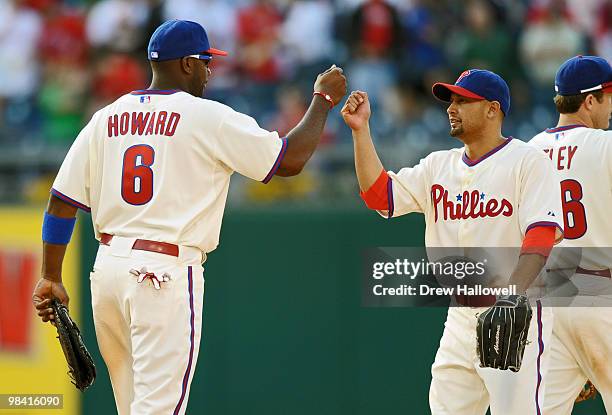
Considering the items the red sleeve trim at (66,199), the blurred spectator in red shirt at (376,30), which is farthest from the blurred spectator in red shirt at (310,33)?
the red sleeve trim at (66,199)

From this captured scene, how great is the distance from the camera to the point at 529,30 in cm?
1011

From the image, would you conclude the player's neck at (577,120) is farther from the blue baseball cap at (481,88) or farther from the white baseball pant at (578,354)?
the white baseball pant at (578,354)

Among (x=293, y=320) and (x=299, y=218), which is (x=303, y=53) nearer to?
(x=299, y=218)

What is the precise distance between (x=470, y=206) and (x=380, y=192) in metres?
0.48

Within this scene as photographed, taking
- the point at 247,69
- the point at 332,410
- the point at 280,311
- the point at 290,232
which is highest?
the point at 247,69

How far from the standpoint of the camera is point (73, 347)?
16.8 ft

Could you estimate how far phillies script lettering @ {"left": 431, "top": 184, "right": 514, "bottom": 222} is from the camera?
5.03m

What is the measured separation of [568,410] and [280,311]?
9.55 ft

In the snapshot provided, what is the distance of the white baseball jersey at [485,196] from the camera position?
4.92 m

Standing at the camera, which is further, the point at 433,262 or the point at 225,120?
the point at 433,262

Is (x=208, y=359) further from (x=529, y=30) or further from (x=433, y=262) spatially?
(x=529, y=30)

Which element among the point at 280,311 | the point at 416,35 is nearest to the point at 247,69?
the point at 416,35

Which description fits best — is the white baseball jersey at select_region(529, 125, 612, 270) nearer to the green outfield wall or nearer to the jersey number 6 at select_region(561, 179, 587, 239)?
the jersey number 6 at select_region(561, 179, 587, 239)

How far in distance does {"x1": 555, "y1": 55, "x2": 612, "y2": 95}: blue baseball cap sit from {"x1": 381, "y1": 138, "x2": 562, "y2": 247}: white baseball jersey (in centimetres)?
68
